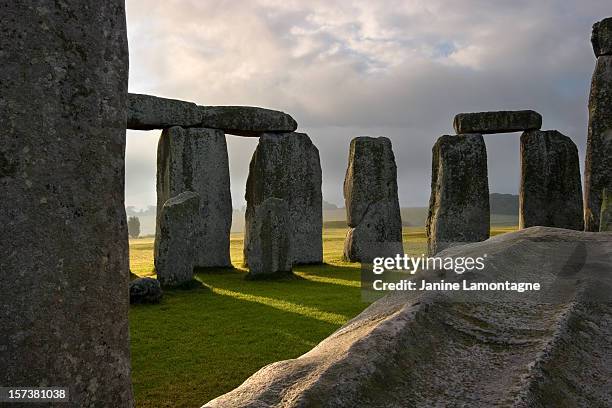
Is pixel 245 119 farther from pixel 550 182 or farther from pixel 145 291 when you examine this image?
pixel 550 182

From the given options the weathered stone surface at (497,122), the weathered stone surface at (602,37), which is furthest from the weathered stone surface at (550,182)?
the weathered stone surface at (602,37)

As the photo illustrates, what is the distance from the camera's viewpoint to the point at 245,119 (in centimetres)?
1552

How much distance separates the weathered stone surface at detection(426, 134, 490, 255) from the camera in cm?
1372

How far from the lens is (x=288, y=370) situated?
1562 millimetres

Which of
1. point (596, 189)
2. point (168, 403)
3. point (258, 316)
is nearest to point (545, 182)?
point (596, 189)

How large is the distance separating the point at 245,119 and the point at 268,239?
481 cm

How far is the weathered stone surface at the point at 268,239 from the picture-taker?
11672 millimetres

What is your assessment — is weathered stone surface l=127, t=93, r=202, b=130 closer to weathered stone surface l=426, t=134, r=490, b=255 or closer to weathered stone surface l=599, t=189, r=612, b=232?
weathered stone surface l=426, t=134, r=490, b=255

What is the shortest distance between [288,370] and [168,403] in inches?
128

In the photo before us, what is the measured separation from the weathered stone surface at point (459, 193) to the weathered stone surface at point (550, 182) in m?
1.40

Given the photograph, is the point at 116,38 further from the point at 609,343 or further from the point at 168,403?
the point at 168,403

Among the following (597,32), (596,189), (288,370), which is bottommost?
(288,370)

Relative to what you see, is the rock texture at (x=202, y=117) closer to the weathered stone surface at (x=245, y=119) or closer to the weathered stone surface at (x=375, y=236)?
the weathered stone surface at (x=245, y=119)

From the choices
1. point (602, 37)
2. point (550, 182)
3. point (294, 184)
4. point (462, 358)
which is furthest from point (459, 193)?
point (462, 358)
